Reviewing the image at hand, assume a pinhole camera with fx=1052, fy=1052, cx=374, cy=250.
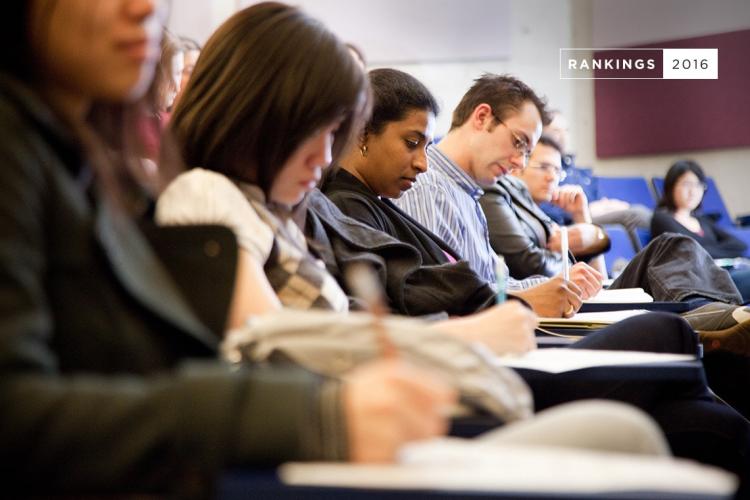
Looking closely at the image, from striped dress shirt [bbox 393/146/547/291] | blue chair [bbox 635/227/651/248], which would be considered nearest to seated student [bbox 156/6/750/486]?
striped dress shirt [bbox 393/146/547/291]

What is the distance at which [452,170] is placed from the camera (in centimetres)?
340

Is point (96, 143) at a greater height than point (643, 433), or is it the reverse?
point (96, 143)

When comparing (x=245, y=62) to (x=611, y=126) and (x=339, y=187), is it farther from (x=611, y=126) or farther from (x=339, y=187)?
(x=611, y=126)

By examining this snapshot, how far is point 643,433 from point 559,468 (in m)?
0.20

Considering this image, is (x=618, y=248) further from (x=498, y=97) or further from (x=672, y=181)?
(x=498, y=97)

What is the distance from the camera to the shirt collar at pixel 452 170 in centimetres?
339

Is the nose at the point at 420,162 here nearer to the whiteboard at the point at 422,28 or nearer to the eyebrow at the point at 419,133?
the eyebrow at the point at 419,133

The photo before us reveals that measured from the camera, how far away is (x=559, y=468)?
0.82m

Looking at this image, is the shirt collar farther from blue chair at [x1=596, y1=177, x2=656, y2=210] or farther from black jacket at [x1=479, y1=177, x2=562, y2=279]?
blue chair at [x1=596, y1=177, x2=656, y2=210]

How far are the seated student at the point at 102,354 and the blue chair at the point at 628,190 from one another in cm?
645

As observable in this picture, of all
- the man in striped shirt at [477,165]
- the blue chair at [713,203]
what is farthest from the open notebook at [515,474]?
the blue chair at [713,203]

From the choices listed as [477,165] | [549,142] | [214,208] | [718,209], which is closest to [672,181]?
[718,209]

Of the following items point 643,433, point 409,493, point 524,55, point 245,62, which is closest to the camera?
point 409,493

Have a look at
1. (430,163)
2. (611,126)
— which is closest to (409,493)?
(430,163)
